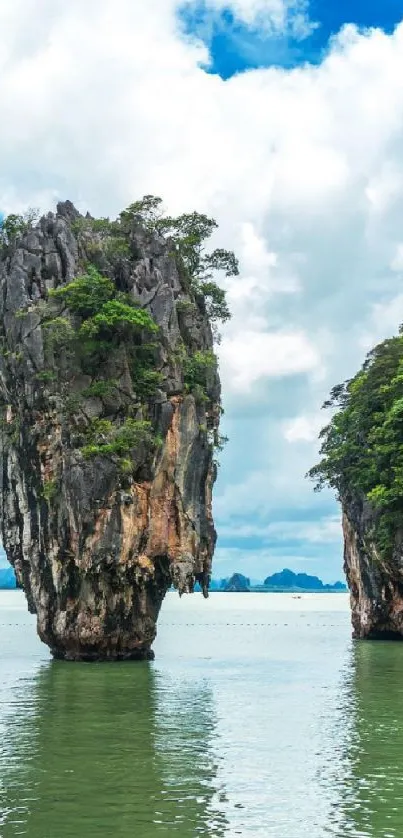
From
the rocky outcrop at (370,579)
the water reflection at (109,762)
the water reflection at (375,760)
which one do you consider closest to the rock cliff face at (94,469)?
the water reflection at (109,762)

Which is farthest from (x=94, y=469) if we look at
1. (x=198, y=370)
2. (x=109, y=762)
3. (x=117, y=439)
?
(x=109, y=762)

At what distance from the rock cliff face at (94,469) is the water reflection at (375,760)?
930cm

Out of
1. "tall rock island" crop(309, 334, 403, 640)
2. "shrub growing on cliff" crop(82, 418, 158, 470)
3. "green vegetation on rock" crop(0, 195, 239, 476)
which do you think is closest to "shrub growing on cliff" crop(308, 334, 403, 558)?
"tall rock island" crop(309, 334, 403, 640)

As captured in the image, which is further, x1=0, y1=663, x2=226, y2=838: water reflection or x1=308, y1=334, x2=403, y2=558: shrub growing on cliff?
x1=308, y1=334, x2=403, y2=558: shrub growing on cliff

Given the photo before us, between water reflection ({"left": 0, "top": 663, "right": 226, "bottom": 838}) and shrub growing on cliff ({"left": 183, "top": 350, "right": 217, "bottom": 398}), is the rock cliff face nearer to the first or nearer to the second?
shrub growing on cliff ({"left": 183, "top": 350, "right": 217, "bottom": 398})

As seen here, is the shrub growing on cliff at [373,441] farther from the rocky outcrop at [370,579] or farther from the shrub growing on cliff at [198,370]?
the shrub growing on cliff at [198,370]

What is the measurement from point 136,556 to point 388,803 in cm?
2150

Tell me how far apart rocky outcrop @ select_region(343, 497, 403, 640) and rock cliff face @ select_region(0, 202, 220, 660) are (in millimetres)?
12052

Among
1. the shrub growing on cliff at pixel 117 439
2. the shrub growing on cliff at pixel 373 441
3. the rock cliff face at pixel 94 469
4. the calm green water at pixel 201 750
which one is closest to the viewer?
the calm green water at pixel 201 750

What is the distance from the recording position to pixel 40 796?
1529 cm

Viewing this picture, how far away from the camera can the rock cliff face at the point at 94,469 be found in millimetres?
35094

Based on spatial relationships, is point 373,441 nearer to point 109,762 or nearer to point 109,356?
point 109,356

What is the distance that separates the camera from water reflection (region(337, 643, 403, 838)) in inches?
551

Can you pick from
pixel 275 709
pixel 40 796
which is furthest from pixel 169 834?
pixel 275 709
